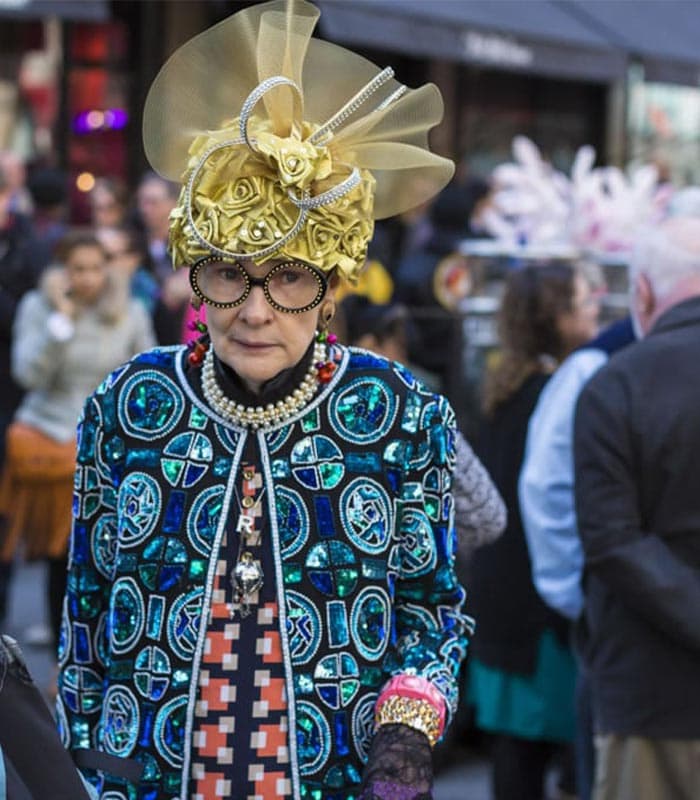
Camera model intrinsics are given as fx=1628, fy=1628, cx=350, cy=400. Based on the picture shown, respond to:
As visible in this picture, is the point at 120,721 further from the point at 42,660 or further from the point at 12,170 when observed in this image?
the point at 12,170

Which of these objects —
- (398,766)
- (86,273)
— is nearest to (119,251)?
(86,273)

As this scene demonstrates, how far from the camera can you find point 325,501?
2.73 m

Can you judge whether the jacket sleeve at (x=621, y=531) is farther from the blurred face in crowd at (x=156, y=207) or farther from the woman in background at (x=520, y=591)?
the blurred face in crowd at (x=156, y=207)

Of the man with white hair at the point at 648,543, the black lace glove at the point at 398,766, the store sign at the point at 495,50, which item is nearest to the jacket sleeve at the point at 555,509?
the man with white hair at the point at 648,543

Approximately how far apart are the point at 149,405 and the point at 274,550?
1.09ft

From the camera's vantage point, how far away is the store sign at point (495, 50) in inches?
411

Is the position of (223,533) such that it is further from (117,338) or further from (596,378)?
(117,338)

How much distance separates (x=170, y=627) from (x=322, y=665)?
0.26 metres

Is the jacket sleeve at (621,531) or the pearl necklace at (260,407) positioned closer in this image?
the pearl necklace at (260,407)

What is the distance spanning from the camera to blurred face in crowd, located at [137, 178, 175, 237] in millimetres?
8586

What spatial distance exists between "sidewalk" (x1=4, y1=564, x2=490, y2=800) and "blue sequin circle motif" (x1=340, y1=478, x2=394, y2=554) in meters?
2.01

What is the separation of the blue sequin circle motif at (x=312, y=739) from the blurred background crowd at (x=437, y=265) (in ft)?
4.61

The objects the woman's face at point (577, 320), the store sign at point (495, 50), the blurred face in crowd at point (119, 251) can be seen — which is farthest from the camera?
the store sign at point (495, 50)

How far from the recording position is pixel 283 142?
267cm
